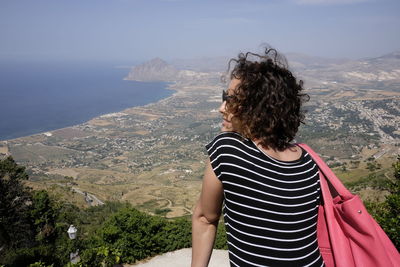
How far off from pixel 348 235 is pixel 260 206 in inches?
16.7

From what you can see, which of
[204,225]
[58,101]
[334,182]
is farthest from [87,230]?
[58,101]

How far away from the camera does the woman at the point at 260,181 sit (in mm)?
1252

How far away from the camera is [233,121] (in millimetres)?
1378

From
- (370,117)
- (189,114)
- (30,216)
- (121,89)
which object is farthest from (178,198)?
(121,89)

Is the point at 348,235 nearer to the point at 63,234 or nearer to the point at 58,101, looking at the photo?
the point at 63,234

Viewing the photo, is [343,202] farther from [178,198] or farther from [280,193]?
[178,198]

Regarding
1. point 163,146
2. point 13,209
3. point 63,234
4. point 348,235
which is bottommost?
point 163,146

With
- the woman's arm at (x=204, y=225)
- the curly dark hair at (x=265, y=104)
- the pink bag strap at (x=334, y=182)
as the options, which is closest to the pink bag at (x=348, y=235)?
the pink bag strap at (x=334, y=182)

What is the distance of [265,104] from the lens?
1.35 meters

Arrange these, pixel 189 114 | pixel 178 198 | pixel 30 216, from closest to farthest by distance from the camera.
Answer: pixel 30 216 < pixel 178 198 < pixel 189 114

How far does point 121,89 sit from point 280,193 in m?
186

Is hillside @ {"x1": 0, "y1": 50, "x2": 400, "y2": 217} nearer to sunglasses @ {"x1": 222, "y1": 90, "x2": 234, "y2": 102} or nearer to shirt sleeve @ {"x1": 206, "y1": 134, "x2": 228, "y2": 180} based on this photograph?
sunglasses @ {"x1": 222, "y1": 90, "x2": 234, "y2": 102}

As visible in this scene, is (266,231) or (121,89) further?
(121,89)

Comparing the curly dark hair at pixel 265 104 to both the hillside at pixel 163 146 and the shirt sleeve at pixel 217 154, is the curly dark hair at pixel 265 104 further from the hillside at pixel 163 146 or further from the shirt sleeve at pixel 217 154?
the hillside at pixel 163 146
